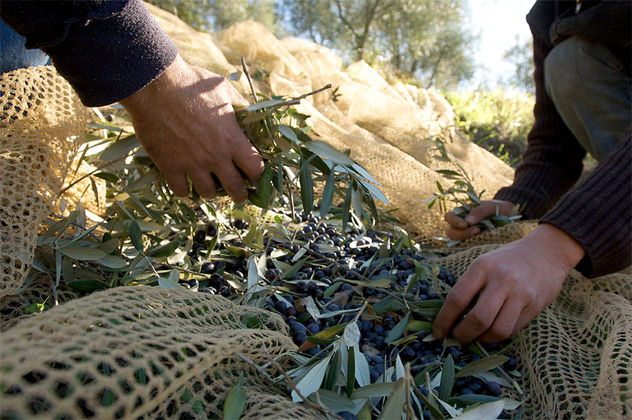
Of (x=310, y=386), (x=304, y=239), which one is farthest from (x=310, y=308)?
(x=304, y=239)

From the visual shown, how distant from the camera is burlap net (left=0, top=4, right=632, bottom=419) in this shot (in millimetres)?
492

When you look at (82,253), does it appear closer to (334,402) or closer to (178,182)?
(178,182)

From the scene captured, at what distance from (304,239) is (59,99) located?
85 centimetres

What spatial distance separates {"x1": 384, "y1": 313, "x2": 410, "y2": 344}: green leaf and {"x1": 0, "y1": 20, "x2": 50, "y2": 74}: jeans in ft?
4.34

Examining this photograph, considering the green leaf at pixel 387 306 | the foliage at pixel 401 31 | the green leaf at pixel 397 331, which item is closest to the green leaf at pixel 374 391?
the green leaf at pixel 397 331

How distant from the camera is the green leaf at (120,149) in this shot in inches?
44.4

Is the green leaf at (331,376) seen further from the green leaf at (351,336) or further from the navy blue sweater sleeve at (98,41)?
the navy blue sweater sleeve at (98,41)

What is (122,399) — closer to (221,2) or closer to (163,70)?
(163,70)

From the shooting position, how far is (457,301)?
1.06 m

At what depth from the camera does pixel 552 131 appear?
238 centimetres

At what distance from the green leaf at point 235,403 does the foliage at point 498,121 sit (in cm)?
420

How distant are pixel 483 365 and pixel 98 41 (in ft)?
3.45

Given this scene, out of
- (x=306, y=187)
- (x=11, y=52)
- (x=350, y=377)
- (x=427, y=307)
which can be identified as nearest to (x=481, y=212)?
(x=427, y=307)

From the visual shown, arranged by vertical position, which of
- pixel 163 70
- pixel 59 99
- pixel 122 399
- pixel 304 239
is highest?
pixel 163 70
